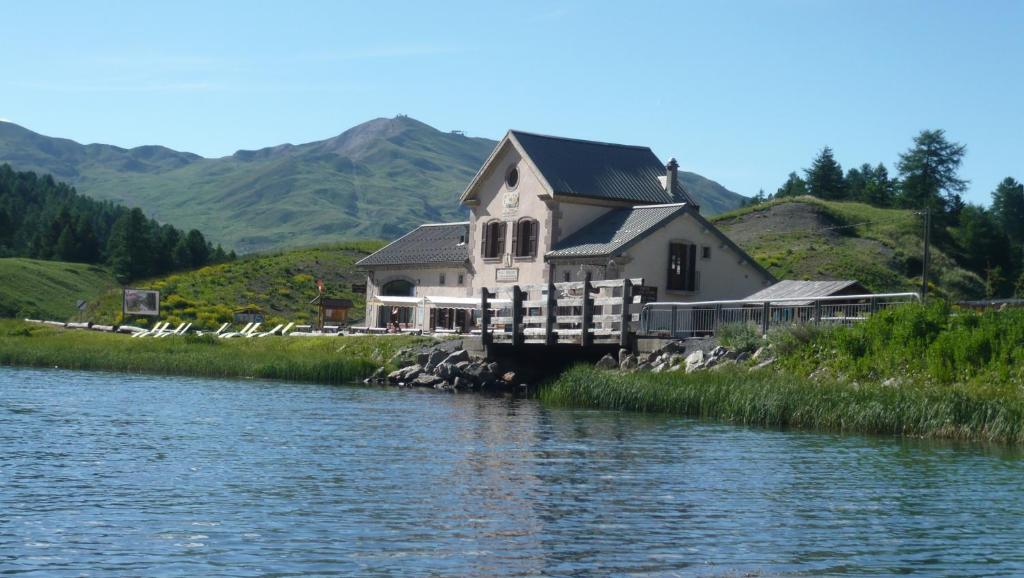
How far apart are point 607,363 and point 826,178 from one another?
8488 cm

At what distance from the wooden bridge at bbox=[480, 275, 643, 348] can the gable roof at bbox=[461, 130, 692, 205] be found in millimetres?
12634

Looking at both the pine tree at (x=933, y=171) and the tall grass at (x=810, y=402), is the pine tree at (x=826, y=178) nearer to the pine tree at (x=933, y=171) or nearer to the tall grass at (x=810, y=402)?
the pine tree at (x=933, y=171)

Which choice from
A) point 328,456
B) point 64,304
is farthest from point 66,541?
point 64,304

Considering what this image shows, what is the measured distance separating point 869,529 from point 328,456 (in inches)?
383

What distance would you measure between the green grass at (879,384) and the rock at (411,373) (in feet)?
37.8

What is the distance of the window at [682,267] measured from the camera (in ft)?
174

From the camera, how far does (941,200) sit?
10906 cm

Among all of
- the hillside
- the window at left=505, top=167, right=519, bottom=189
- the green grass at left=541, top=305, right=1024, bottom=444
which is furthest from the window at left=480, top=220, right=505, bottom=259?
the hillside

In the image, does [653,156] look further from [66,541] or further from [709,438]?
[66,541]

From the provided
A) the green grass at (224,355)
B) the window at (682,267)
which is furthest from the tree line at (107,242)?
the window at (682,267)

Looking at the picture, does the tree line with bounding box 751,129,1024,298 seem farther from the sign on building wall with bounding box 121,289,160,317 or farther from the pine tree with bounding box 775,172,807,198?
the sign on building wall with bounding box 121,289,160,317

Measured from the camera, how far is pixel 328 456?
21.8 meters

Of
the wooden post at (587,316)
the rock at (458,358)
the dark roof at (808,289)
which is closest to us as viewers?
the wooden post at (587,316)

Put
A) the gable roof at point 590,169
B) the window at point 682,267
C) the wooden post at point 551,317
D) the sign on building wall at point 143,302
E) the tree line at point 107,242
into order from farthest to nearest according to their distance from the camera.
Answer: the tree line at point 107,242 → the sign on building wall at point 143,302 → the gable roof at point 590,169 → the window at point 682,267 → the wooden post at point 551,317
